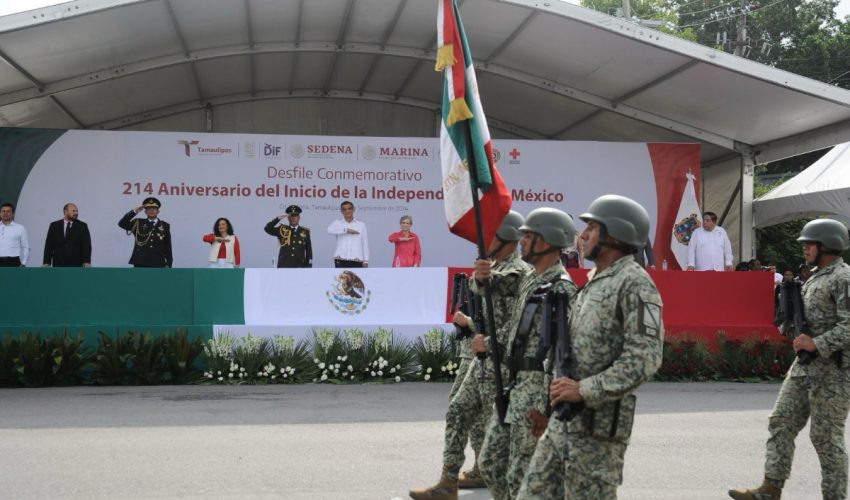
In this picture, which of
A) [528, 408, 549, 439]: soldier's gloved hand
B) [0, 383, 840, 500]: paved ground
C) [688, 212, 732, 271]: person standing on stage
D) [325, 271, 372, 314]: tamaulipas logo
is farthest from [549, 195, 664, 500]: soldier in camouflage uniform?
[688, 212, 732, 271]: person standing on stage

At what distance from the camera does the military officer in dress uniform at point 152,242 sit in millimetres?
18281

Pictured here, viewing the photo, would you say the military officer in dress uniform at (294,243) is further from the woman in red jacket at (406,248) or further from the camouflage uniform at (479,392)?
the camouflage uniform at (479,392)

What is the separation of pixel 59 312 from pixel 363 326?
4.14 metres

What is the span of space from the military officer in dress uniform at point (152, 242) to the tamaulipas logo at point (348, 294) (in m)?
5.42

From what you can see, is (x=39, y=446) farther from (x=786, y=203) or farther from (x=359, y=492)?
(x=786, y=203)

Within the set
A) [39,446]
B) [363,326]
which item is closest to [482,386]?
[39,446]

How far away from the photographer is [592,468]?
429 centimetres

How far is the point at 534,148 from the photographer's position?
21.8 meters

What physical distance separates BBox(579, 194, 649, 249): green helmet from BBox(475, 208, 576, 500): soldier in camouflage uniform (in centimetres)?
58

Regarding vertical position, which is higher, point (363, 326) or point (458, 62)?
point (458, 62)

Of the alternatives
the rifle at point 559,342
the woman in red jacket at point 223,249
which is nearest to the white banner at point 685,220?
the woman in red jacket at point 223,249

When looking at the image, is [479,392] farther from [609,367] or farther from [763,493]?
[609,367]

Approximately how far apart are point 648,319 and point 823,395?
112 inches

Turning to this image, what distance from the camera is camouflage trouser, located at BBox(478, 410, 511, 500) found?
17.8 feet
